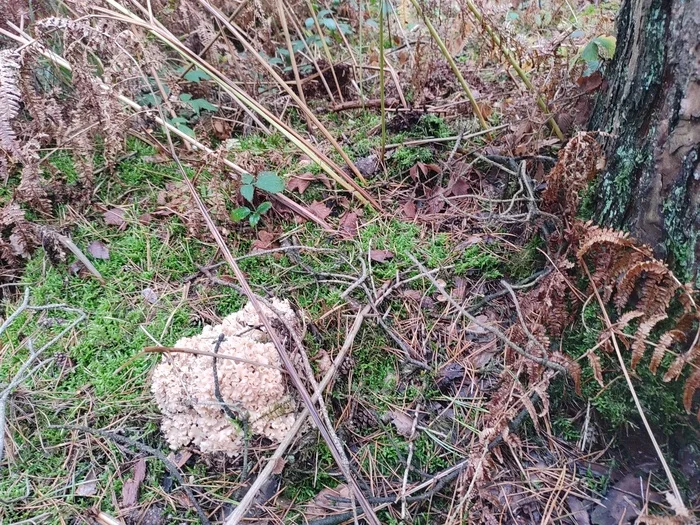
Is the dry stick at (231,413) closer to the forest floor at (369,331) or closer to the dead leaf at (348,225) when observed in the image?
the forest floor at (369,331)

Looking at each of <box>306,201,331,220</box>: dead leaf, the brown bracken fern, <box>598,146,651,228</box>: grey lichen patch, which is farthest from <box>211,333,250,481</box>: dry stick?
<box>598,146,651,228</box>: grey lichen patch

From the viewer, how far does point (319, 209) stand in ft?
7.04

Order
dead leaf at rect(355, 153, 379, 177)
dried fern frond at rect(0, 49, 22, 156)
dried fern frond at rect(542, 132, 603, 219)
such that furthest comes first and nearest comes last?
dead leaf at rect(355, 153, 379, 177), dried fern frond at rect(0, 49, 22, 156), dried fern frond at rect(542, 132, 603, 219)

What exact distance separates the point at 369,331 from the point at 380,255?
37 cm

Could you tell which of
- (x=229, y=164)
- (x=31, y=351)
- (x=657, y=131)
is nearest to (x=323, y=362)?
(x=229, y=164)

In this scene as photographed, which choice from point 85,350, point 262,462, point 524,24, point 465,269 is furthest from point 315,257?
point 524,24

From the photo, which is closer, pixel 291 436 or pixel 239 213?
pixel 291 436

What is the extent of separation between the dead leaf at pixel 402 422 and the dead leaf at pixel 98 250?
58.9 inches

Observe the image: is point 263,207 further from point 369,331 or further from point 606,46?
point 606,46

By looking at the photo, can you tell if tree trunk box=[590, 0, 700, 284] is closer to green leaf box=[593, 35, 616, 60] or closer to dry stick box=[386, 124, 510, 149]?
green leaf box=[593, 35, 616, 60]

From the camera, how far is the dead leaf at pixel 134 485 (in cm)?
149

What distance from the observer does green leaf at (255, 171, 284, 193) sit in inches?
79.6

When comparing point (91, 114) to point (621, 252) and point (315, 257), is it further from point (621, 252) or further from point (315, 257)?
point (621, 252)

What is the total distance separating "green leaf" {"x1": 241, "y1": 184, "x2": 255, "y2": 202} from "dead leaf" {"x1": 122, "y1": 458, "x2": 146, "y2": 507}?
111 centimetres
